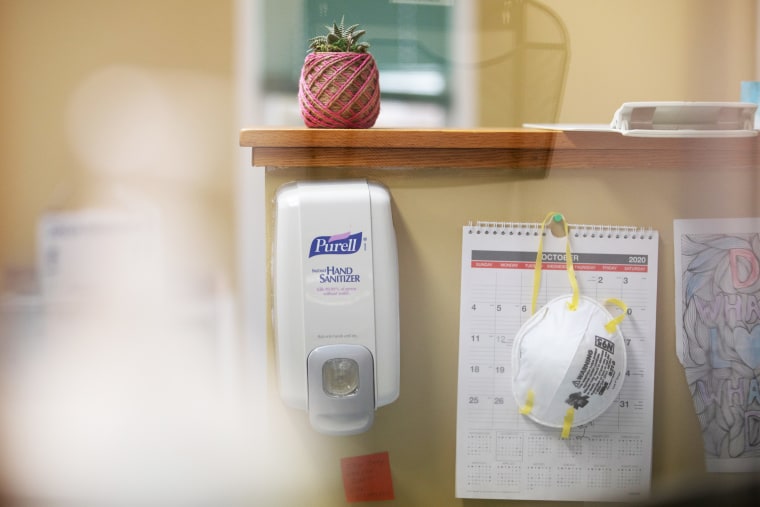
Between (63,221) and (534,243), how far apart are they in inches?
18.5

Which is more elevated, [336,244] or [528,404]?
[336,244]

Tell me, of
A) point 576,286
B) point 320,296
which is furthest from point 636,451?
point 320,296

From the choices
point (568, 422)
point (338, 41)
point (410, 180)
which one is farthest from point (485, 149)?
point (568, 422)

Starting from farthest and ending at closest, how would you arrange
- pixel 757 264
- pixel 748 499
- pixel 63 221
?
pixel 757 264 < pixel 63 221 < pixel 748 499

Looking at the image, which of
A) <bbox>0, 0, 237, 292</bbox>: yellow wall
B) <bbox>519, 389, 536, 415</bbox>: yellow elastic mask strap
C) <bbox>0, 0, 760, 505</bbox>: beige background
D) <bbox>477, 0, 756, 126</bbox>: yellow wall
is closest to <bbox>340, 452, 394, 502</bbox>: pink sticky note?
<bbox>0, 0, 760, 505</bbox>: beige background

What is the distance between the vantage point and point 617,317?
33.1 inches

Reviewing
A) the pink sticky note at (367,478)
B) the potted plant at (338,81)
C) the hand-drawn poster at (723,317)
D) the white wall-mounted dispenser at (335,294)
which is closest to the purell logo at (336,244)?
the white wall-mounted dispenser at (335,294)

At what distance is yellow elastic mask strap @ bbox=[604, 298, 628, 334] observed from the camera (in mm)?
830

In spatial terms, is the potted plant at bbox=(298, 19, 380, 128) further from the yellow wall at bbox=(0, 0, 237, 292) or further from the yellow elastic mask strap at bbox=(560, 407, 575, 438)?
the yellow elastic mask strap at bbox=(560, 407, 575, 438)

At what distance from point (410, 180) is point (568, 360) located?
25cm

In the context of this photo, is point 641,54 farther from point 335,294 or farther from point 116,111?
point 116,111

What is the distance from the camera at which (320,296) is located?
2.52ft

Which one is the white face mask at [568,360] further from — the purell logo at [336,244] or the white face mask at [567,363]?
the purell logo at [336,244]

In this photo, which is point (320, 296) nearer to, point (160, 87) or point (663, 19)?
point (160, 87)
